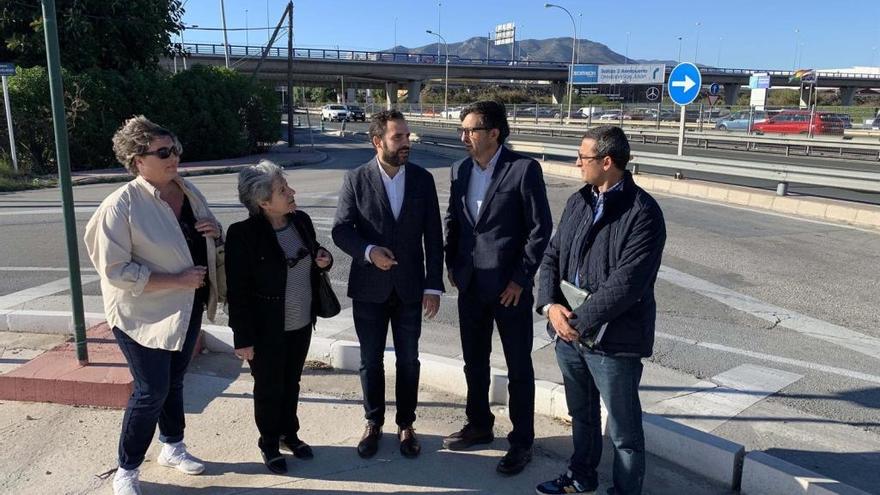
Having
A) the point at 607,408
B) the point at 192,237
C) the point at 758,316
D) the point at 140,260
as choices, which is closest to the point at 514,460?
the point at 607,408

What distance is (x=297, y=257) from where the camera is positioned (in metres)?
3.44

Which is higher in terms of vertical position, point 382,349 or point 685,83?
point 685,83

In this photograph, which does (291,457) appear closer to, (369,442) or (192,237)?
(369,442)

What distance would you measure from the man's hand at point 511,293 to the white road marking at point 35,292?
528 cm

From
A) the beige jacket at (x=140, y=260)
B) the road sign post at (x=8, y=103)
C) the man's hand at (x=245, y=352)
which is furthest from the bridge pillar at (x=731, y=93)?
the beige jacket at (x=140, y=260)

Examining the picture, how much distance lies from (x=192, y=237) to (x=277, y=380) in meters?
0.88

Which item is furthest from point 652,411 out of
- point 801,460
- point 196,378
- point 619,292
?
point 196,378

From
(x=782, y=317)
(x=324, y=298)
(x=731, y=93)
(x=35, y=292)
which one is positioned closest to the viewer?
(x=324, y=298)

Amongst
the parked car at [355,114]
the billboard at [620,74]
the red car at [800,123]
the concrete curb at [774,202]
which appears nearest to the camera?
the concrete curb at [774,202]

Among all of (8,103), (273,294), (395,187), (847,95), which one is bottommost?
(273,294)

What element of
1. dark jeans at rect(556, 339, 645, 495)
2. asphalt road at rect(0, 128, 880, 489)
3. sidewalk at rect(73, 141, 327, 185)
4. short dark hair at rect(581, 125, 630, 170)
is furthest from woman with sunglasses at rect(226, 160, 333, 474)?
sidewalk at rect(73, 141, 327, 185)

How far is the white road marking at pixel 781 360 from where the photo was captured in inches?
191

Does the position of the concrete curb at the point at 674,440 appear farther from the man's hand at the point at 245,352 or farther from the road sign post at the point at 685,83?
the road sign post at the point at 685,83

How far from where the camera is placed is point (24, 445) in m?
3.76
